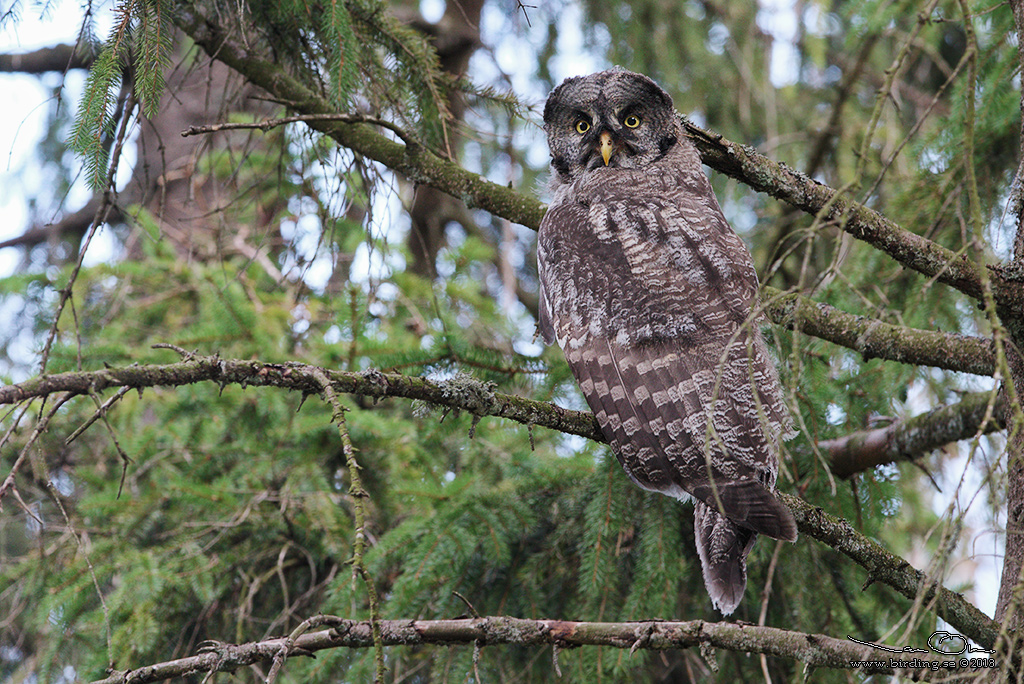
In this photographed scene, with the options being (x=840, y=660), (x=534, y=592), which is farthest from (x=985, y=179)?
(x=534, y=592)

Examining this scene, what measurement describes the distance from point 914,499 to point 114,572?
472cm

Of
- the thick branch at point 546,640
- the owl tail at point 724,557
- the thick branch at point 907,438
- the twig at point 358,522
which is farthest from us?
the thick branch at point 907,438

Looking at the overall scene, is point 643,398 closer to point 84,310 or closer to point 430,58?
point 430,58

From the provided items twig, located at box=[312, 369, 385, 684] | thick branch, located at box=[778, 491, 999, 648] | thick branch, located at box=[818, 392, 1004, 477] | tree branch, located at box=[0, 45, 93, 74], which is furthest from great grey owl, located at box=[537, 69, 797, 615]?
tree branch, located at box=[0, 45, 93, 74]

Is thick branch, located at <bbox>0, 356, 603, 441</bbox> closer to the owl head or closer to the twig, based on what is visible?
the twig

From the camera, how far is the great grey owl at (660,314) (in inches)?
96.2

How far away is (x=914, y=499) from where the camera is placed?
5199mm

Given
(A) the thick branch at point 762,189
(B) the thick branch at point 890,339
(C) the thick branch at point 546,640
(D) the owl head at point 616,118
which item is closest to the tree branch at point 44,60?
(A) the thick branch at point 762,189

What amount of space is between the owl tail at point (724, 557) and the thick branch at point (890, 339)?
67cm

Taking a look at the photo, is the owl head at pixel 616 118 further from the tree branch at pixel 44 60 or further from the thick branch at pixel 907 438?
the tree branch at pixel 44 60

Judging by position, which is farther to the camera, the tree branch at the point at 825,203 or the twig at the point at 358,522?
the tree branch at the point at 825,203

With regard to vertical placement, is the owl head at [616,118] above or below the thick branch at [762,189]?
above

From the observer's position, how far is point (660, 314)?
2730 millimetres

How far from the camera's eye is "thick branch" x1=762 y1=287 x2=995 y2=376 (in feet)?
7.78
